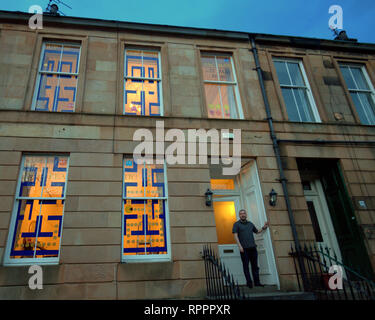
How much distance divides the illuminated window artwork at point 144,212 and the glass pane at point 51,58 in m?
3.86

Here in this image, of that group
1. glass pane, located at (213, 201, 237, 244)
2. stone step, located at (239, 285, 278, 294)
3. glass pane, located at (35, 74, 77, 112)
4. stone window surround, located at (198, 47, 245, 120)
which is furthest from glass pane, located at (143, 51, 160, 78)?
stone step, located at (239, 285, 278, 294)

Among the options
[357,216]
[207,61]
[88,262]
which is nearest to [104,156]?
[88,262]

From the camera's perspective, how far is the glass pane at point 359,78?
410 inches

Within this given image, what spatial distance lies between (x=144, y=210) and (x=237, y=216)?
3.01m

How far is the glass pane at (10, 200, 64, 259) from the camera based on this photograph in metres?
6.26

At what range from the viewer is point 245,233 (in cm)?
678

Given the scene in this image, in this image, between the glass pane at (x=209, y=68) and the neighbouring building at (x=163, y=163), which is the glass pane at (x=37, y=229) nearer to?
the neighbouring building at (x=163, y=163)

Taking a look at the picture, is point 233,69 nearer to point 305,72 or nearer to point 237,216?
point 305,72

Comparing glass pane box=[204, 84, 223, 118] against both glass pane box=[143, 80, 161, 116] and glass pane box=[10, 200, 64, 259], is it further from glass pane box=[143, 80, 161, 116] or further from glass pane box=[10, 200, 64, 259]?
glass pane box=[10, 200, 64, 259]

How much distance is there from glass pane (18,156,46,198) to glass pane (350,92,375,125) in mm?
10335

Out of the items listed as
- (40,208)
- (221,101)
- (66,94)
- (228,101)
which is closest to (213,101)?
(221,101)

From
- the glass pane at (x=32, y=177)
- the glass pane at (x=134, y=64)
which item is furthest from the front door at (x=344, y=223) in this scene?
the glass pane at (x=32, y=177)

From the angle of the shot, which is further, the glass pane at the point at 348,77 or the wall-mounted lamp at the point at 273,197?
the glass pane at the point at 348,77

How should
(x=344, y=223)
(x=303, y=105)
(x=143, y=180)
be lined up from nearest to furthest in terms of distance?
(x=143, y=180) → (x=344, y=223) → (x=303, y=105)
